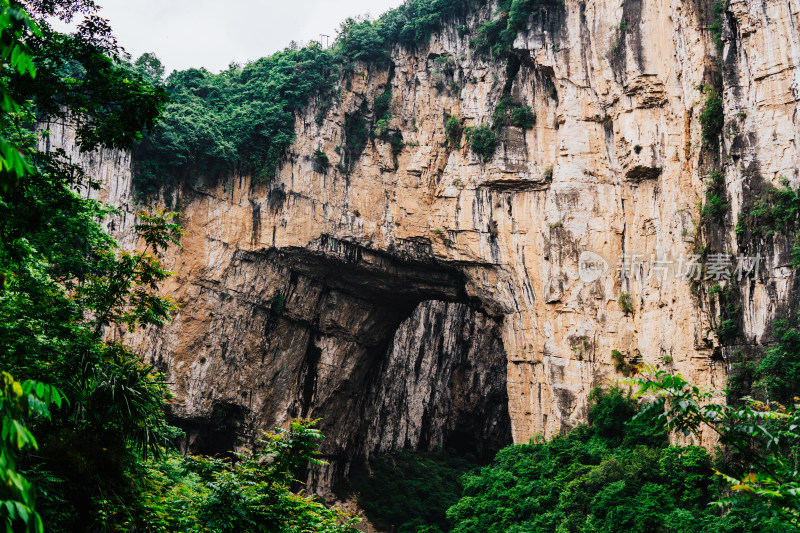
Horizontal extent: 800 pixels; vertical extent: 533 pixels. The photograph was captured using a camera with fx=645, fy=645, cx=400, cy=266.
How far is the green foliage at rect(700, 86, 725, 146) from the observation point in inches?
493

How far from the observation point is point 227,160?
17.7 metres

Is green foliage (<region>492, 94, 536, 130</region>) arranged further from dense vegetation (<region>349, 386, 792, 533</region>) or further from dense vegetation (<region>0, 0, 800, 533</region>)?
dense vegetation (<region>349, 386, 792, 533</region>)

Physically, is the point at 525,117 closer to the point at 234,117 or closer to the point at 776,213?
the point at 776,213

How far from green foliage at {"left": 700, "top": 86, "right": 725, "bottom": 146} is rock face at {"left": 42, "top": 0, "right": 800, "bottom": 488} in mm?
265

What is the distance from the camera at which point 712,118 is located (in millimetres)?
12586

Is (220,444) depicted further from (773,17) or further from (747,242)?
(773,17)

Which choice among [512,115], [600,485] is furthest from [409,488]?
[512,115]

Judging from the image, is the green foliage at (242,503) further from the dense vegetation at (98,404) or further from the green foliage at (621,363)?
the green foliage at (621,363)

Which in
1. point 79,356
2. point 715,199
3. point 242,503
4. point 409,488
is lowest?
point 409,488

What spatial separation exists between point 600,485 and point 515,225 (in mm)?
6981

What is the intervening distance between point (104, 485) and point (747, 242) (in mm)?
Result: 10957

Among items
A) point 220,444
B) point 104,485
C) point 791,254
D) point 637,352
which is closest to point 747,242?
point 791,254

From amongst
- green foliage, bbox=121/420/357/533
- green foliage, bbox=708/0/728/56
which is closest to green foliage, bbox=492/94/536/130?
green foliage, bbox=708/0/728/56

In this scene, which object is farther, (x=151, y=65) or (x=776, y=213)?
(x=151, y=65)
